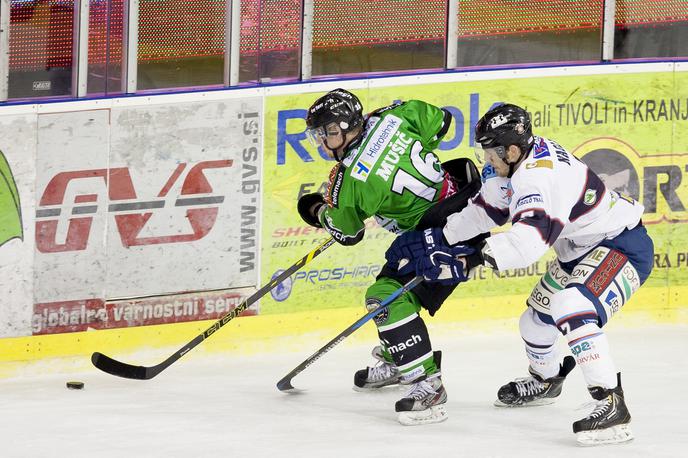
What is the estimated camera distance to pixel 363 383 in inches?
205

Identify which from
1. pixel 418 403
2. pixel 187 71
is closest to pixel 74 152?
pixel 187 71

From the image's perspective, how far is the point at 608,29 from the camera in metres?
6.55

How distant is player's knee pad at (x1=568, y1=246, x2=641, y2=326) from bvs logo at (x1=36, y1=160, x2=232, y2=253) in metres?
2.08

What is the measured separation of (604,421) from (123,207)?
99.2 inches

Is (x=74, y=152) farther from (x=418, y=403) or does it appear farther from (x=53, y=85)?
(x=418, y=403)

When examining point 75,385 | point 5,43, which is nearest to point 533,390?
point 75,385

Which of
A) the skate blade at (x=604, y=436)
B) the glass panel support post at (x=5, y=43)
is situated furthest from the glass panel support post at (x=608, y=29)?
the glass panel support post at (x=5, y=43)

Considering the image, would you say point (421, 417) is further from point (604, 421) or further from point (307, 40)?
point (307, 40)

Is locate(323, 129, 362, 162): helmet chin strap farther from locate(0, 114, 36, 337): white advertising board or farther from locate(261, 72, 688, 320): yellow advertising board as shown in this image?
locate(0, 114, 36, 337): white advertising board

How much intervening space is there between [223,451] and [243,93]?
7.12 feet

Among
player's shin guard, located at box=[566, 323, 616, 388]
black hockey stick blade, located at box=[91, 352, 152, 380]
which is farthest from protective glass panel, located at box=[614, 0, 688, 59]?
black hockey stick blade, located at box=[91, 352, 152, 380]

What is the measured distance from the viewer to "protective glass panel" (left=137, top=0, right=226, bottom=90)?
587cm

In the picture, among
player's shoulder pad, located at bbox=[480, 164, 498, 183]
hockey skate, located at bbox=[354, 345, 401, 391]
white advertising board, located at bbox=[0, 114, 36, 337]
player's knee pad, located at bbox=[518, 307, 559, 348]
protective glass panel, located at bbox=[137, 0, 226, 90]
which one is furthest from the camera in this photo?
protective glass panel, located at bbox=[137, 0, 226, 90]

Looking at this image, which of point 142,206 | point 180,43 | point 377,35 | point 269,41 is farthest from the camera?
point 377,35
